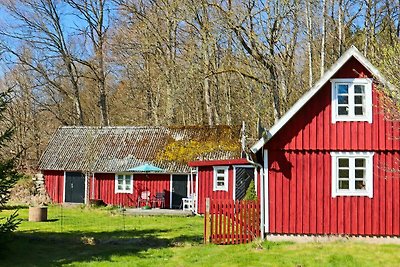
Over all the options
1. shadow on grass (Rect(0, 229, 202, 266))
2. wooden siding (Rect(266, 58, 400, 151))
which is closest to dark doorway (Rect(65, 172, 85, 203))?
shadow on grass (Rect(0, 229, 202, 266))

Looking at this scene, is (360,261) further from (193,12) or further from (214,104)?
(214,104)

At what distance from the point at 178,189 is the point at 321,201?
16046mm

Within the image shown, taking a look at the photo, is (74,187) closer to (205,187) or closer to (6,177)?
(205,187)

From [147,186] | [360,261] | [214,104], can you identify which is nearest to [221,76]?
[214,104]

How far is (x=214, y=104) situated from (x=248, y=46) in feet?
44.9

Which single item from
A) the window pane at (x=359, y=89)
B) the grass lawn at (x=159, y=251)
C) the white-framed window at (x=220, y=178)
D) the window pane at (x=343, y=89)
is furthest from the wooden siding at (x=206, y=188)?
the window pane at (x=359, y=89)

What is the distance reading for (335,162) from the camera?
1675 centimetres

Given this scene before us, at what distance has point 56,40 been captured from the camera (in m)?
45.9

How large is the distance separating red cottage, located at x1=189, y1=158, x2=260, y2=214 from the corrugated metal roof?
3003 millimetres

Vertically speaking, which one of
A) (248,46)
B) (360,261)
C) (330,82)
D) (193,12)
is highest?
(193,12)

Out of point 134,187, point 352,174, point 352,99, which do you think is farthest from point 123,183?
point 352,99

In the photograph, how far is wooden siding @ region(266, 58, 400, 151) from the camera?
54.9ft

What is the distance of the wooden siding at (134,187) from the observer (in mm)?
32188

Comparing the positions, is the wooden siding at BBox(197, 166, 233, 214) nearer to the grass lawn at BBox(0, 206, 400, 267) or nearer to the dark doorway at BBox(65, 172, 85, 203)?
the grass lawn at BBox(0, 206, 400, 267)
